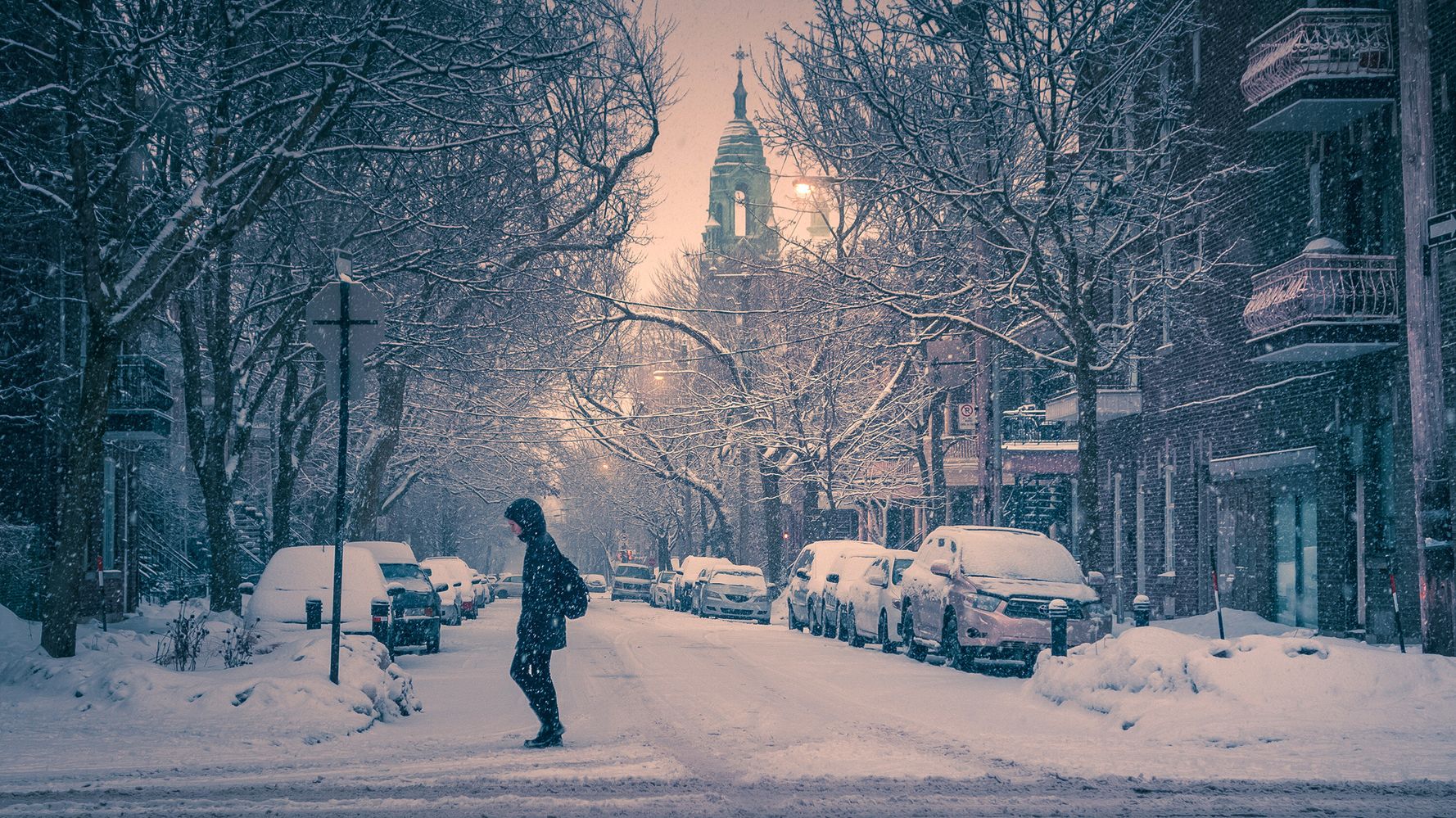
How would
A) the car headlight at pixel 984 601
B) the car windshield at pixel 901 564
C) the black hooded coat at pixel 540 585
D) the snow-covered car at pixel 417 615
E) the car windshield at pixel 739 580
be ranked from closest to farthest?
the black hooded coat at pixel 540 585 → the car headlight at pixel 984 601 → the snow-covered car at pixel 417 615 → the car windshield at pixel 901 564 → the car windshield at pixel 739 580

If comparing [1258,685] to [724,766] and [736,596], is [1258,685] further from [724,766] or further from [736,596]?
[736,596]

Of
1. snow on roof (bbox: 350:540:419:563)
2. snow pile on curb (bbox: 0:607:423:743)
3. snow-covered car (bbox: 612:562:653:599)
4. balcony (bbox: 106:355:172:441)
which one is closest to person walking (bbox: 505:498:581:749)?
snow pile on curb (bbox: 0:607:423:743)

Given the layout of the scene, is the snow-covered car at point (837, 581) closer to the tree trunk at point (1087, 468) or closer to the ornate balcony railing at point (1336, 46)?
the tree trunk at point (1087, 468)

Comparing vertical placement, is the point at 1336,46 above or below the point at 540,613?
above

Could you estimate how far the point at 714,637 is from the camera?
28.9 metres

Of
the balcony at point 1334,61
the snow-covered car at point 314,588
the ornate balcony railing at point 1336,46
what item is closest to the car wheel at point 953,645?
the snow-covered car at point 314,588

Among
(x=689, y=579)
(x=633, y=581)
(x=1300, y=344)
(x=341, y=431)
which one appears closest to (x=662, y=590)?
(x=633, y=581)

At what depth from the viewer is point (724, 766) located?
392 inches

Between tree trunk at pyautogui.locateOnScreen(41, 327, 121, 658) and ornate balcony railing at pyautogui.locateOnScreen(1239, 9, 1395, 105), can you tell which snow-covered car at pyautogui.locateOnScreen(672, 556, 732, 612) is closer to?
ornate balcony railing at pyautogui.locateOnScreen(1239, 9, 1395, 105)

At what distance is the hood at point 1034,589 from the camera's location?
19.5 metres

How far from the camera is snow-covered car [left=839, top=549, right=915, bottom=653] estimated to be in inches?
955

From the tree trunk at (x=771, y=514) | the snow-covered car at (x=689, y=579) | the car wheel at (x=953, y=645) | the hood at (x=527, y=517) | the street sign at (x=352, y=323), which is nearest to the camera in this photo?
the hood at (x=527, y=517)

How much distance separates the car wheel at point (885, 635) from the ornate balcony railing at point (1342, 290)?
25.8ft

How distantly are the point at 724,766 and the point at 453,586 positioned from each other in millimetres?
29149
